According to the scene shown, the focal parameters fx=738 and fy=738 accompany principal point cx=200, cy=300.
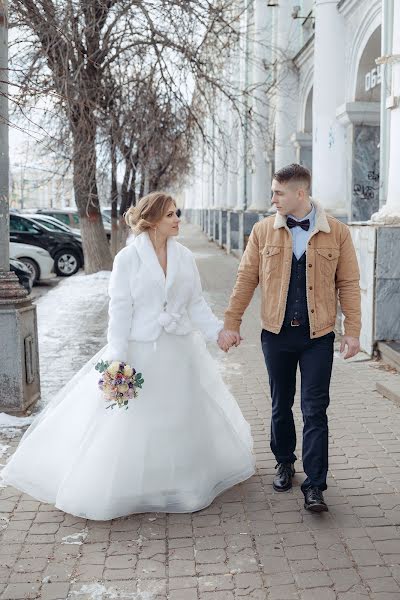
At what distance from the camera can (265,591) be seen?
307 cm

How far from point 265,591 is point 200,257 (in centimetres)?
2289

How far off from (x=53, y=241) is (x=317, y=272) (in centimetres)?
1610

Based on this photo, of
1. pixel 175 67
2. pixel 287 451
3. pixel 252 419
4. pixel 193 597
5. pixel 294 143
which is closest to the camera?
pixel 193 597

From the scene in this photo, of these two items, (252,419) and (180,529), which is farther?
(252,419)

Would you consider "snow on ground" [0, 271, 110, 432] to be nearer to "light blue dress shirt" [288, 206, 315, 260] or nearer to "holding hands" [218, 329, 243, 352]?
"holding hands" [218, 329, 243, 352]

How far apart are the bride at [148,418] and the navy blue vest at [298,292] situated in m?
0.52

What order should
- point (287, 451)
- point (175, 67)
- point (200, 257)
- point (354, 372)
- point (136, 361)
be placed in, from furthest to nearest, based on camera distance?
1. point (200, 257)
2. point (175, 67)
3. point (354, 372)
4. point (287, 451)
5. point (136, 361)

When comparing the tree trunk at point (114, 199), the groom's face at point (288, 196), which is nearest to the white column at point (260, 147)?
the tree trunk at point (114, 199)

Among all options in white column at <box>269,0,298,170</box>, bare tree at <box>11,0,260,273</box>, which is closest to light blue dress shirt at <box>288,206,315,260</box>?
bare tree at <box>11,0,260,273</box>

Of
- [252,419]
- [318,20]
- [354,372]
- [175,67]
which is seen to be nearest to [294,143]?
[318,20]

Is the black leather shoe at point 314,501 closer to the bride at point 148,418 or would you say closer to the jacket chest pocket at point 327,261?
the bride at point 148,418

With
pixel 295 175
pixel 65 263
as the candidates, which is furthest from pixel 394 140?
pixel 65 263

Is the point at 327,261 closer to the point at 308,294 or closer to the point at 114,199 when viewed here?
the point at 308,294

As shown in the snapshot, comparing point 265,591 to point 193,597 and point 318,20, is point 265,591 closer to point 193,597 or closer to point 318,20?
point 193,597
